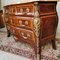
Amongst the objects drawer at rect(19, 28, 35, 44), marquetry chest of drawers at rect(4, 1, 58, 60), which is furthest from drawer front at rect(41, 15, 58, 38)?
drawer at rect(19, 28, 35, 44)

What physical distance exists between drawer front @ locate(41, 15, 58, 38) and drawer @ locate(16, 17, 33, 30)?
175 millimetres

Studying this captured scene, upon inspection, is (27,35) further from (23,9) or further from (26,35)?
(23,9)

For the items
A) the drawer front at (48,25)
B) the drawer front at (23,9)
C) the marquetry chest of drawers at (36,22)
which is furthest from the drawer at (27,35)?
the drawer front at (23,9)

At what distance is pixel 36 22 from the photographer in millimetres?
1612

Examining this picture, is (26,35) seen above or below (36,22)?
below

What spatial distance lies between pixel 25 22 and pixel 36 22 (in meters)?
0.31

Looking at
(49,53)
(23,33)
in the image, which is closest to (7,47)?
(23,33)

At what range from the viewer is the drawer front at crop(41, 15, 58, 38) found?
1.77 meters

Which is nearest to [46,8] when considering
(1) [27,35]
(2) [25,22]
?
(2) [25,22]

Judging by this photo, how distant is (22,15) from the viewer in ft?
6.38

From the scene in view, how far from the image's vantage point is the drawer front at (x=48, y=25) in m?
1.77

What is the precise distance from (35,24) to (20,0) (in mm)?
1801

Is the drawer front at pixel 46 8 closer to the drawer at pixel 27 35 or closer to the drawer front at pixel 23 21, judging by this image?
the drawer front at pixel 23 21

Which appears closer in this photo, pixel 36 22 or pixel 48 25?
pixel 36 22
